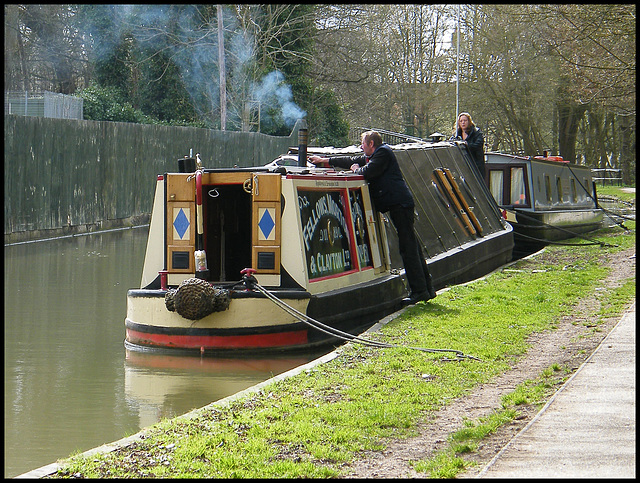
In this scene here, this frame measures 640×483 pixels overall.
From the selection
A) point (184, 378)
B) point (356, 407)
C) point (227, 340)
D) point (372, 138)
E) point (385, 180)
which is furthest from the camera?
point (385, 180)

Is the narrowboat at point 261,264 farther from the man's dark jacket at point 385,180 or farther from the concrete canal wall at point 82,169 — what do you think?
Result: the concrete canal wall at point 82,169

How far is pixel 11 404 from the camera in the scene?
24.5 ft

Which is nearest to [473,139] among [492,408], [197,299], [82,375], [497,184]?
[497,184]

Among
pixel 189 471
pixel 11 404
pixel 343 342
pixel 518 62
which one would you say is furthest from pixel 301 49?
pixel 189 471

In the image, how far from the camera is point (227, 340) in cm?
908

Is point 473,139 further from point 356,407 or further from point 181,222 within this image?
point 356,407

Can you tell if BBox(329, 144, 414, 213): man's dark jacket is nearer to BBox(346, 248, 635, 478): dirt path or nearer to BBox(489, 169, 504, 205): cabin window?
BBox(346, 248, 635, 478): dirt path

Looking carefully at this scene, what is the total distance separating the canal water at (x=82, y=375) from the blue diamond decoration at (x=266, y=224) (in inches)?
48.8

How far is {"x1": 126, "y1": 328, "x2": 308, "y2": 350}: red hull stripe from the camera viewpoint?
29.8 ft

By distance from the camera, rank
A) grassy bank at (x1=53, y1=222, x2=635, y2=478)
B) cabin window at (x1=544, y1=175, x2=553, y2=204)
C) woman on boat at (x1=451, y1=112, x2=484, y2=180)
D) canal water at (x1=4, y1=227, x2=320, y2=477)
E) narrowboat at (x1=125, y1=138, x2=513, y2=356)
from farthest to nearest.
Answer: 1. cabin window at (x1=544, y1=175, x2=553, y2=204)
2. woman on boat at (x1=451, y1=112, x2=484, y2=180)
3. narrowboat at (x1=125, y1=138, x2=513, y2=356)
4. canal water at (x1=4, y1=227, x2=320, y2=477)
5. grassy bank at (x1=53, y1=222, x2=635, y2=478)

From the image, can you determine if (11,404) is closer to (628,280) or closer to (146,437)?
(146,437)

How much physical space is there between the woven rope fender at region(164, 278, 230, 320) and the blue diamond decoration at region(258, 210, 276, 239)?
76cm

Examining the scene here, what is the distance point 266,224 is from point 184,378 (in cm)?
178

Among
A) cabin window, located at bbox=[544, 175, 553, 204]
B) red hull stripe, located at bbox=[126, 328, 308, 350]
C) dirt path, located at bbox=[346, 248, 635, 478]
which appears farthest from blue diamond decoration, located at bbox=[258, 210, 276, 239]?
cabin window, located at bbox=[544, 175, 553, 204]
